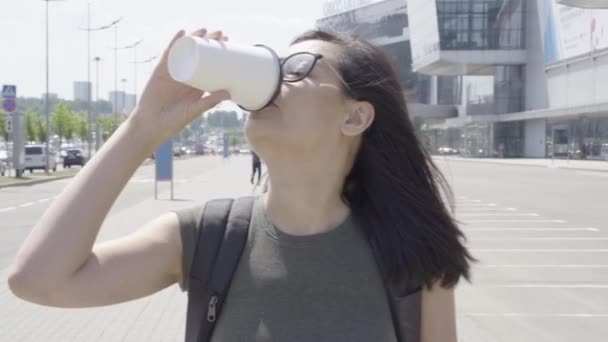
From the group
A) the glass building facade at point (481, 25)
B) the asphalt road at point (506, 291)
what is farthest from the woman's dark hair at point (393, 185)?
the glass building facade at point (481, 25)

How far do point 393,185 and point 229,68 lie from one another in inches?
A: 25.9

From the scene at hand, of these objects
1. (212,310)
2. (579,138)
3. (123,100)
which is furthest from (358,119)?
(123,100)

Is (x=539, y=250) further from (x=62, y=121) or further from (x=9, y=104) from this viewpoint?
(x=62, y=121)

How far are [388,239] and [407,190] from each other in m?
0.19

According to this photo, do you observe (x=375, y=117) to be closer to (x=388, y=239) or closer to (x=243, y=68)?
(x=388, y=239)

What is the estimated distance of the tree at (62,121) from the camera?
256 feet

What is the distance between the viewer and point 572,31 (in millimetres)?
56281

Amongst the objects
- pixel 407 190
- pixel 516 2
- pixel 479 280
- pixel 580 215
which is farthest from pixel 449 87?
pixel 407 190

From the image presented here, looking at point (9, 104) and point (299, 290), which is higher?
point (9, 104)

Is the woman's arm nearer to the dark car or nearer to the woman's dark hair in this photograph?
the woman's dark hair

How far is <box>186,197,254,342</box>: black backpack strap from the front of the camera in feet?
6.20

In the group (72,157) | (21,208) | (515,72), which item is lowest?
(21,208)

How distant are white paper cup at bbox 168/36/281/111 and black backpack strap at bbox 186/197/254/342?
0.30m

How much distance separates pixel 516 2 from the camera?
67.2 meters
